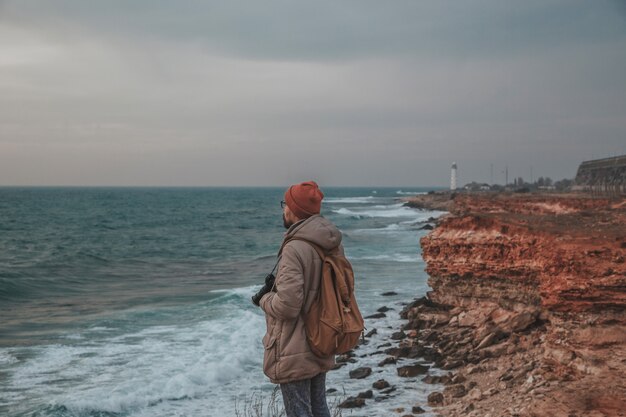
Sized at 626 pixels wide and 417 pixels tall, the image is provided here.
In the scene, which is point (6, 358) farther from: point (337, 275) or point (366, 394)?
point (337, 275)

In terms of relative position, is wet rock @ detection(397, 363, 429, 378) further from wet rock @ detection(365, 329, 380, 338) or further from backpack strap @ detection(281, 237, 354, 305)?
backpack strap @ detection(281, 237, 354, 305)

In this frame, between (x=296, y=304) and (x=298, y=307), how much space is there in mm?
27

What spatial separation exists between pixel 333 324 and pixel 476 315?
10932mm

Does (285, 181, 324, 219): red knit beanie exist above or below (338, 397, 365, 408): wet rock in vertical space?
above

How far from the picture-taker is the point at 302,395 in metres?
4.03

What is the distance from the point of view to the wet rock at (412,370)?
11.7m

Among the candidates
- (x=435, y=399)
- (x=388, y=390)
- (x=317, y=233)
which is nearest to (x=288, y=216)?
(x=317, y=233)

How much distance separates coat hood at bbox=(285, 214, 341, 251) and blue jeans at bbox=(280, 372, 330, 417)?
931 mm

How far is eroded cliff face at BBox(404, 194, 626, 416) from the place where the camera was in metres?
8.52

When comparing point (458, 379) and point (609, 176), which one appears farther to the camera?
point (609, 176)

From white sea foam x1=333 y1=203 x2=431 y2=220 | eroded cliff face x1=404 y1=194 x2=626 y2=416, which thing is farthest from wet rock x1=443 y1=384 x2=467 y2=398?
white sea foam x1=333 y1=203 x2=431 y2=220

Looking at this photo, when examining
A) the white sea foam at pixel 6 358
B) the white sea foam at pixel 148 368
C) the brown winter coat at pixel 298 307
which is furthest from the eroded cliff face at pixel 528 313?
the white sea foam at pixel 6 358

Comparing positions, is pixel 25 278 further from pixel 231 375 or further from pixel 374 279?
pixel 231 375

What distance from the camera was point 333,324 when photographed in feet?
12.6
